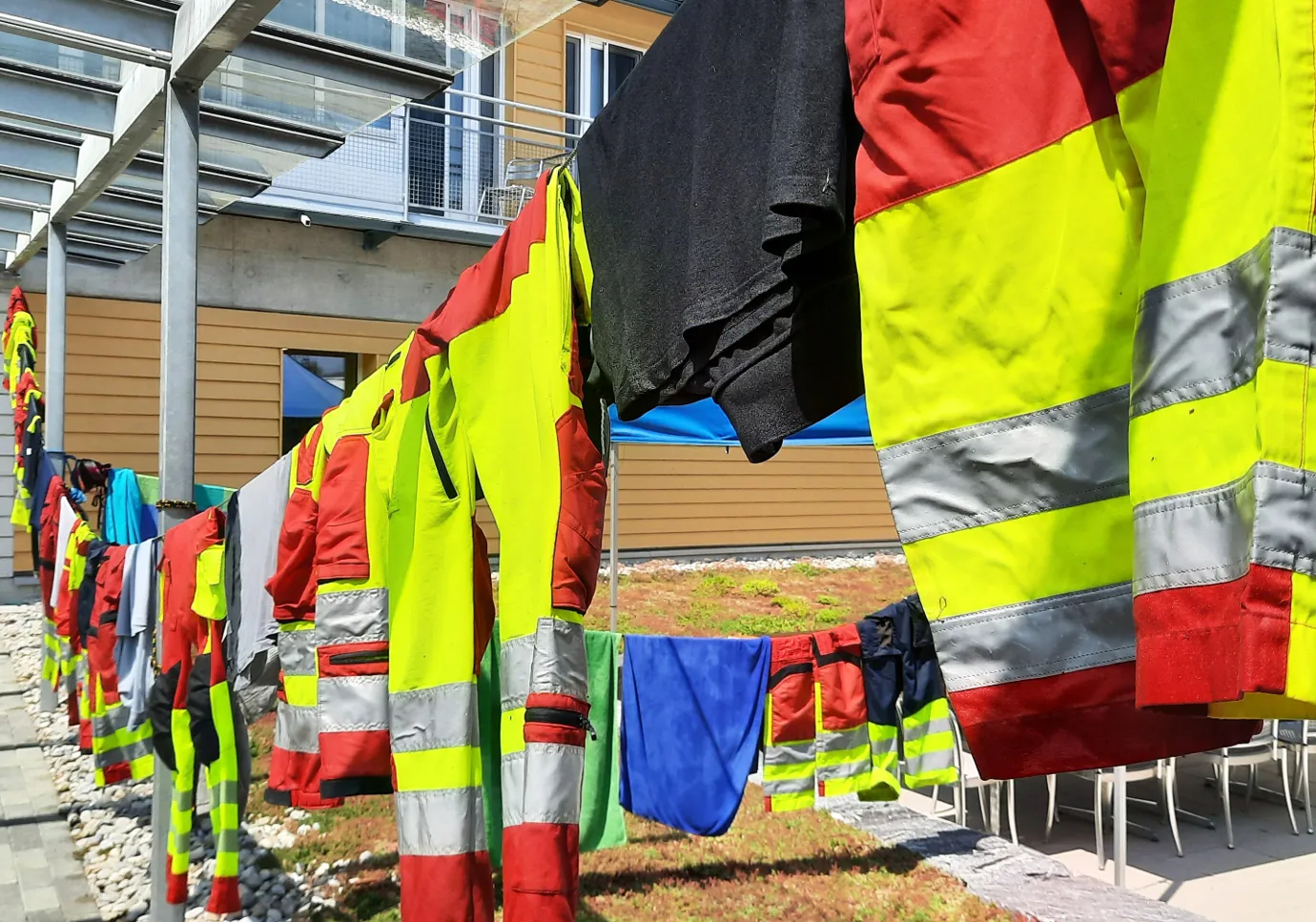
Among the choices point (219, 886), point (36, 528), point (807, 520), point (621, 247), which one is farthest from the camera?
point (807, 520)

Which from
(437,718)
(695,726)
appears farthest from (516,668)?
(695,726)

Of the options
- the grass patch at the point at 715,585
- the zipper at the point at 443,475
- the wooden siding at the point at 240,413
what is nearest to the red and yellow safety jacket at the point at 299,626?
the zipper at the point at 443,475

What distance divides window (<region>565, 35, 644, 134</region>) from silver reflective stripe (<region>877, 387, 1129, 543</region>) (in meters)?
15.2

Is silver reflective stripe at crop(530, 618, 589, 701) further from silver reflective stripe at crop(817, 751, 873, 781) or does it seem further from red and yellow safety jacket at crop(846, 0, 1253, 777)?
silver reflective stripe at crop(817, 751, 873, 781)

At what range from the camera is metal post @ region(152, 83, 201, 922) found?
14.3ft

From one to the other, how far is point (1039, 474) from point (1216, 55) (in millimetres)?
427

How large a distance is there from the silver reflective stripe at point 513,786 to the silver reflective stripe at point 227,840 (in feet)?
9.74

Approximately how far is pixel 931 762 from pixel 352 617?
12.3 feet

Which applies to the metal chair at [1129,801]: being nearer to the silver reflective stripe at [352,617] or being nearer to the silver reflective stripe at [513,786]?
the silver reflective stripe at [352,617]

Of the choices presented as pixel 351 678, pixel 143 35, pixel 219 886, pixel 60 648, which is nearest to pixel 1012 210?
pixel 351 678

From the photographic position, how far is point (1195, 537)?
2.77 feet

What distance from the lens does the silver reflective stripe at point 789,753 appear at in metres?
5.43

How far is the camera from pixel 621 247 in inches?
71.5

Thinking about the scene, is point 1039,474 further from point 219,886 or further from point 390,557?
point 219,886
